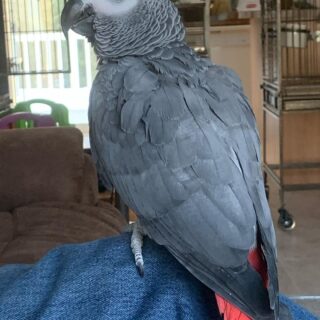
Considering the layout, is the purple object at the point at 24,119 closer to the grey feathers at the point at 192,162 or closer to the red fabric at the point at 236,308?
the grey feathers at the point at 192,162

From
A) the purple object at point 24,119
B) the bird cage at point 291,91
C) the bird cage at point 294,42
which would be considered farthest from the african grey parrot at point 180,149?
the bird cage at point 294,42

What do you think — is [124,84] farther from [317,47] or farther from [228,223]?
[317,47]

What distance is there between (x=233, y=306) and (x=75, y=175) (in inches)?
53.2

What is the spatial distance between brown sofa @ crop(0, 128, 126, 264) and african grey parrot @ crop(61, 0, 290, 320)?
987 millimetres

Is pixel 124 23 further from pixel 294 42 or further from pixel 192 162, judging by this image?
pixel 294 42

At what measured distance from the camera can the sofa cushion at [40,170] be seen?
2.00 m

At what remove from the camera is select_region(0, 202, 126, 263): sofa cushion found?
5.55 ft

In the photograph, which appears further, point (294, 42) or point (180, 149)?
point (294, 42)

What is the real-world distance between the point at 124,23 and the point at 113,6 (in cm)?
3

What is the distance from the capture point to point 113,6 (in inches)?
35.7

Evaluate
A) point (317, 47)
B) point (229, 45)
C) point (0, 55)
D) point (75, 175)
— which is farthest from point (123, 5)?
point (229, 45)

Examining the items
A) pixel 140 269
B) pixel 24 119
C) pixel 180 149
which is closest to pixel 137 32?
pixel 180 149

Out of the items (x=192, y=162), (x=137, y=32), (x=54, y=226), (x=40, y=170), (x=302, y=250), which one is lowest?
(x=302, y=250)

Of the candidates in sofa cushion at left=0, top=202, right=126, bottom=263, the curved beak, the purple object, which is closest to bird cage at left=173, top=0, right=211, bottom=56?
the purple object
